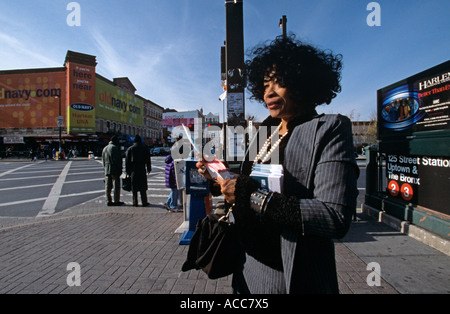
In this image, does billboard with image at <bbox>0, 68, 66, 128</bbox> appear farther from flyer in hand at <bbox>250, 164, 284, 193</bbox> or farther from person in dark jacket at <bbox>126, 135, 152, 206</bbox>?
flyer in hand at <bbox>250, 164, 284, 193</bbox>

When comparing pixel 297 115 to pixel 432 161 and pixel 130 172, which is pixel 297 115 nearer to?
pixel 432 161

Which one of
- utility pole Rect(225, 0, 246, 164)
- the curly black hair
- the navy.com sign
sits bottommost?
the curly black hair

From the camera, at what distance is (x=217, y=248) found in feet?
4.16

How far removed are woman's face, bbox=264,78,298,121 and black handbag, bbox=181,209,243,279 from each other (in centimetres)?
64

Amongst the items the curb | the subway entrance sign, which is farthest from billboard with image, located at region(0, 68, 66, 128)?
the curb

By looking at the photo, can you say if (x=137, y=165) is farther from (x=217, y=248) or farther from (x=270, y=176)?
(x=270, y=176)

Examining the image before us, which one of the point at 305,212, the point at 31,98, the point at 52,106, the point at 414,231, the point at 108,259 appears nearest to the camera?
the point at 305,212

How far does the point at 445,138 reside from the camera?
3.64 metres

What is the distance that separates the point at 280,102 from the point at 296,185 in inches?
19.8

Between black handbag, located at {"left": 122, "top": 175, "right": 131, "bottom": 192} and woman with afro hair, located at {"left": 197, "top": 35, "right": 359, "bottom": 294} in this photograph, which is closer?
woman with afro hair, located at {"left": 197, "top": 35, "right": 359, "bottom": 294}

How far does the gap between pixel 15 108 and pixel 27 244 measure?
42995 mm

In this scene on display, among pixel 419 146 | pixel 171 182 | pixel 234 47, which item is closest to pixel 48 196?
pixel 171 182

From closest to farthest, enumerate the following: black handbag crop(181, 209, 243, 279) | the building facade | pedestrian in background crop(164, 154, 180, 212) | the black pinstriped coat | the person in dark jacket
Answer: the black pinstriped coat, black handbag crop(181, 209, 243, 279), pedestrian in background crop(164, 154, 180, 212), the person in dark jacket, the building facade

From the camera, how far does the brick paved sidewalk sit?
2.76m
